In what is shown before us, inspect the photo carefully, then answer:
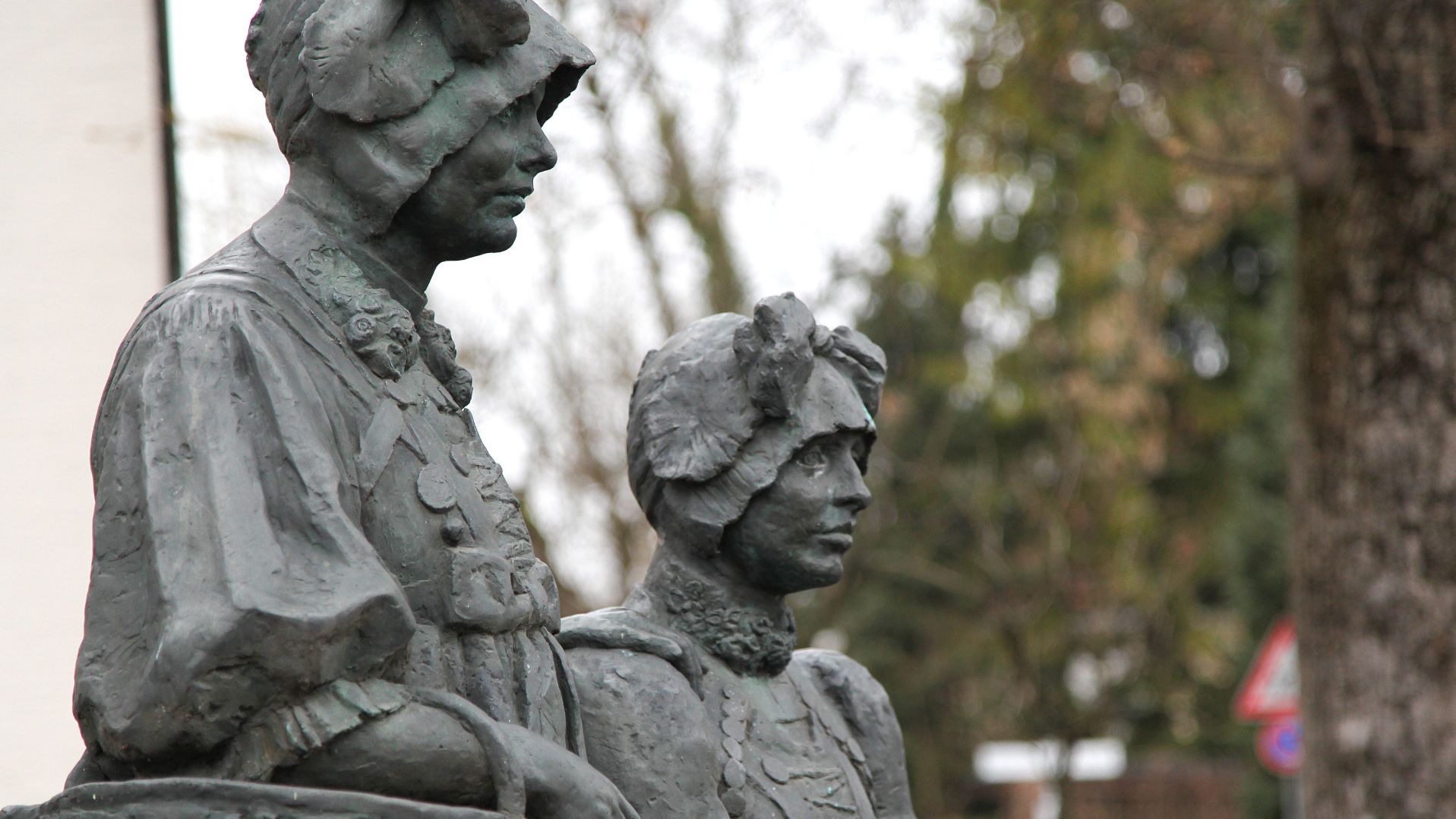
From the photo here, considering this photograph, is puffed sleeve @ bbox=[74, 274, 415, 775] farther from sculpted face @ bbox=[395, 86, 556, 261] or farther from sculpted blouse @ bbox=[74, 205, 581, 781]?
sculpted face @ bbox=[395, 86, 556, 261]

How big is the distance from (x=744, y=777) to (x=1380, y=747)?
15.1 ft

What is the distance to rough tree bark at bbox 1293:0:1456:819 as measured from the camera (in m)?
7.39

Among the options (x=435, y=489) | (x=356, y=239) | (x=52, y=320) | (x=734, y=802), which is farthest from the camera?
(x=52, y=320)

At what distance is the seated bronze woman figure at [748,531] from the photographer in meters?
3.60

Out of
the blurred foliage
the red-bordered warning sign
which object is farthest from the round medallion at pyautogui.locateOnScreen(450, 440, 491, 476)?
the red-bordered warning sign

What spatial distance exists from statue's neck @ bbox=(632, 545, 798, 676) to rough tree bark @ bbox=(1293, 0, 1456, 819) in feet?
14.5

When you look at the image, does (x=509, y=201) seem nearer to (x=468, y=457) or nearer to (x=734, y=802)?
(x=468, y=457)

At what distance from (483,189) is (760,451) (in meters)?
0.97

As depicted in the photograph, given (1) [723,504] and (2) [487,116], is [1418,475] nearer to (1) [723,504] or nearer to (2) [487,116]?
(1) [723,504]

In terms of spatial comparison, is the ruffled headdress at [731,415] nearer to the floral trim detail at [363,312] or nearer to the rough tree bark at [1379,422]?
the floral trim detail at [363,312]

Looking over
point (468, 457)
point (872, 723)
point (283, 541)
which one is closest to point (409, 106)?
point (468, 457)

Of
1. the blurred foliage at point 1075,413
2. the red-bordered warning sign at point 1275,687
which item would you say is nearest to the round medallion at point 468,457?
the blurred foliage at point 1075,413

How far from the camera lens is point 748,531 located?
12.1 ft

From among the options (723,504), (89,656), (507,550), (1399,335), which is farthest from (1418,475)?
(89,656)
